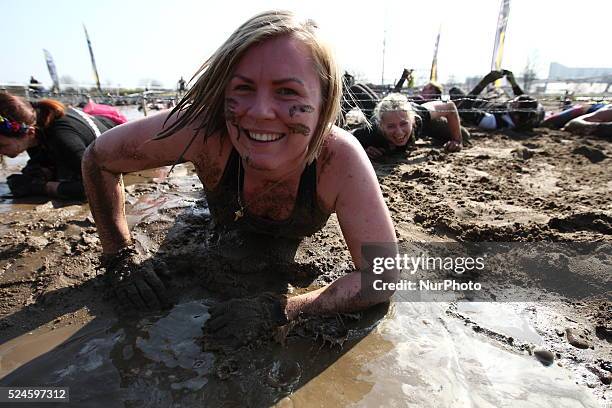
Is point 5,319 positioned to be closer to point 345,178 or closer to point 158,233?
point 158,233

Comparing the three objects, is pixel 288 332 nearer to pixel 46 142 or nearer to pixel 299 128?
pixel 299 128

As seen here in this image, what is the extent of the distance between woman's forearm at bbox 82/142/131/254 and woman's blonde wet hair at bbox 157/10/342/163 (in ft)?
1.45

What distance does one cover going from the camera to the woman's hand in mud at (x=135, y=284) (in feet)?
6.26

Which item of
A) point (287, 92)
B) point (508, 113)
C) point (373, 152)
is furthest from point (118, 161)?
point (508, 113)

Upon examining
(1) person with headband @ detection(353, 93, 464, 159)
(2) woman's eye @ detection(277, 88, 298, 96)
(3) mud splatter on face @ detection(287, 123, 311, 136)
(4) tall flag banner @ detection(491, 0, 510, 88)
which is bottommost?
(1) person with headband @ detection(353, 93, 464, 159)

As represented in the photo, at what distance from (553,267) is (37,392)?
2.63 metres

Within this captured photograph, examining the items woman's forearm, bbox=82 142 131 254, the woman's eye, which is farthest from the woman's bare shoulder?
woman's forearm, bbox=82 142 131 254

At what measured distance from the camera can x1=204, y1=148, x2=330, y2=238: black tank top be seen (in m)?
1.93

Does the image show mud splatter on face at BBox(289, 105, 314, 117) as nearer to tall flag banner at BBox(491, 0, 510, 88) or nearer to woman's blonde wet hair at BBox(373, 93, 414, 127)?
woman's blonde wet hair at BBox(373, 93, 414, 127)

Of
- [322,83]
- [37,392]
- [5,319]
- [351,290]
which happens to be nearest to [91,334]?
[37,392]

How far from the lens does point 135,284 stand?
1941 millimetres

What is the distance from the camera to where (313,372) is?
152cm

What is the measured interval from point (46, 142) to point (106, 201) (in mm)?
2019

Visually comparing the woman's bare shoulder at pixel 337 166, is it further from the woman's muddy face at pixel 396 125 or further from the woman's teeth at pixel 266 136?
the woman's muddy face at pixel 396 125
